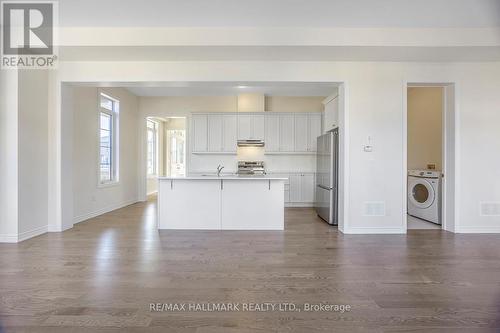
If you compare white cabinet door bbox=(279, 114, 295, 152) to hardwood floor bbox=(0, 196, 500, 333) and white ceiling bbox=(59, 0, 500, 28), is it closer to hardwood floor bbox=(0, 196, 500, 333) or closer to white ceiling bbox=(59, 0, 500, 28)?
hardwood floor bbox=(0, 196, 500, 333)

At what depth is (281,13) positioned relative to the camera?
3.25 meters

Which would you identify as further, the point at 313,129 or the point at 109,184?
the point at 313,129

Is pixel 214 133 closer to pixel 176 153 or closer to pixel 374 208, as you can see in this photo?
pixel 176 153

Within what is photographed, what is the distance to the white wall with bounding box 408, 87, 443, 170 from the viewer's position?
5.95m

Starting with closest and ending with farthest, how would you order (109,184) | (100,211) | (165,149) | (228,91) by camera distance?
(100,211) < (109,184) < (228,91) < (165,149)

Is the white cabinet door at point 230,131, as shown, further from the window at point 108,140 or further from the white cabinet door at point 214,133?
the window at point 108,140

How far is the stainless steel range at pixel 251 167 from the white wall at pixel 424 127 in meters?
3.50

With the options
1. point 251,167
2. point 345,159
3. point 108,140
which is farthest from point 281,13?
point 108,140

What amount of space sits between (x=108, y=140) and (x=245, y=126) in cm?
325

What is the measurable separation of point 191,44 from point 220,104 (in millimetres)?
3882

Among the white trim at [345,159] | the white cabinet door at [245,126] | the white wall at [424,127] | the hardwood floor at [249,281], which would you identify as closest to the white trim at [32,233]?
the hardwood floor at [249,281]

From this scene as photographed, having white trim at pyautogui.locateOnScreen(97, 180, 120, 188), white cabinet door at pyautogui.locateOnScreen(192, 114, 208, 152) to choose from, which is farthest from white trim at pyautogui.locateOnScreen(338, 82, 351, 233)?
white trim at pyautogui.locateOnScreen(97, 180, 120, 188)

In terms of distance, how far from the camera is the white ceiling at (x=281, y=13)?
3.04m

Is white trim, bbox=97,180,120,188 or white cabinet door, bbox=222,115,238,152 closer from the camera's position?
white trim, bbox=97,180,120,188
